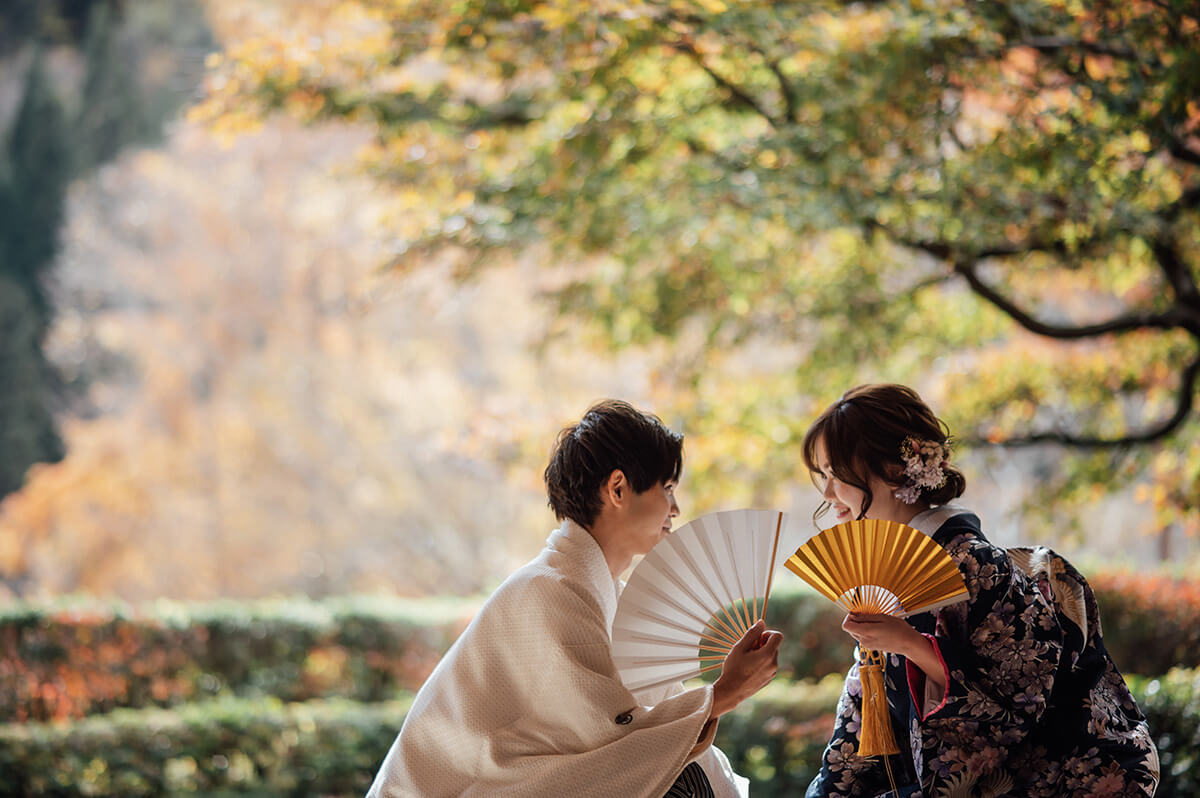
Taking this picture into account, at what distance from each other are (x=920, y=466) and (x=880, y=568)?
0.23 m

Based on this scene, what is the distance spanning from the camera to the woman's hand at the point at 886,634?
192cm

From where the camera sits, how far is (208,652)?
6.45 metres

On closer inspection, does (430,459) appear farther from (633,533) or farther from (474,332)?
(633,533)

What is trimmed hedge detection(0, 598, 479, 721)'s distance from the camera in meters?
6.16

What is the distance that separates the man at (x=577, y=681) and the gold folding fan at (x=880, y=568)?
0.16 m

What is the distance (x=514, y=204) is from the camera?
4352 millimetres

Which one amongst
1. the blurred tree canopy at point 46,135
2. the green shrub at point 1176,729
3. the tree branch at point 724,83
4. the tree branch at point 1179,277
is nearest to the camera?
the green shrub at point 1176,729

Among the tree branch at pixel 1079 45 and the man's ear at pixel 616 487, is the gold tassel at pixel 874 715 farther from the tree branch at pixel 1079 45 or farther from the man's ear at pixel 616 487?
the tree branch at pixel 1079 45

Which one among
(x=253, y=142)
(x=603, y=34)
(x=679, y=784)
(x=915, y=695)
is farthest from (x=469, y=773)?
(x=253, y=142)

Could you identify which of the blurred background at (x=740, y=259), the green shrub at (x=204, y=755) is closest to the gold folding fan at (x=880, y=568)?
the blurred background at (x=740, y=259)

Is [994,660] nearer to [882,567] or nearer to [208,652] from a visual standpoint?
[882,567]

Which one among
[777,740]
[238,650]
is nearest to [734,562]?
[777,740]

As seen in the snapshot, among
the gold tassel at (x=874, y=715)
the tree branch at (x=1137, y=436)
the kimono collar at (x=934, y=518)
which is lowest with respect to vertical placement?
the tree branch at (x=1137, y=436)

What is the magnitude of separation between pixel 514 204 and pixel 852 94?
4.74 feet
